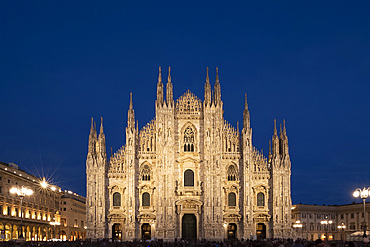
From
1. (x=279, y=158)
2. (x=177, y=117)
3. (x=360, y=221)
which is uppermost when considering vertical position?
(x=177, y=117)

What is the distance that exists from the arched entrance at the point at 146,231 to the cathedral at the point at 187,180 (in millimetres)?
48

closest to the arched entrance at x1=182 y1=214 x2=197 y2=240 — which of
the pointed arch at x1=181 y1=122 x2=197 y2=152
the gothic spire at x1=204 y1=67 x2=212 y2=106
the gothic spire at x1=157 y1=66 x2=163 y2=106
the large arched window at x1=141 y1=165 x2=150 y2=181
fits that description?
the large arched window at x1=141 y1=165 x2=150 y2=181

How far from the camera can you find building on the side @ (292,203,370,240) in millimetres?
90000

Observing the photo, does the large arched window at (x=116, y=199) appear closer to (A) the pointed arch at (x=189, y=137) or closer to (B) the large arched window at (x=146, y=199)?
(B) the large arched window at (x=146, y=199)

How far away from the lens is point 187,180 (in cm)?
6241

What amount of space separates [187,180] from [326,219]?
1584 inches

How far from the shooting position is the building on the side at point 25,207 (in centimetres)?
5994

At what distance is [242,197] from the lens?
62.1 m

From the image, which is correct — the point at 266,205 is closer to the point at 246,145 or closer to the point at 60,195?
the point at 246,145

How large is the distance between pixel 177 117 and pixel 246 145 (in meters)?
9.30

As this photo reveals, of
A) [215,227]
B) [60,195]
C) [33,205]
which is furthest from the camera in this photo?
[60,195]

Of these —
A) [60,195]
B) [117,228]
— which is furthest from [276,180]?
[60,195]

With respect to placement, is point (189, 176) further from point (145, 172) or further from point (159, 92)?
point (159, 92)

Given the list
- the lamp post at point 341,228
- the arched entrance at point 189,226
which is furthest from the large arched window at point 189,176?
the lamp post at point 341,228
